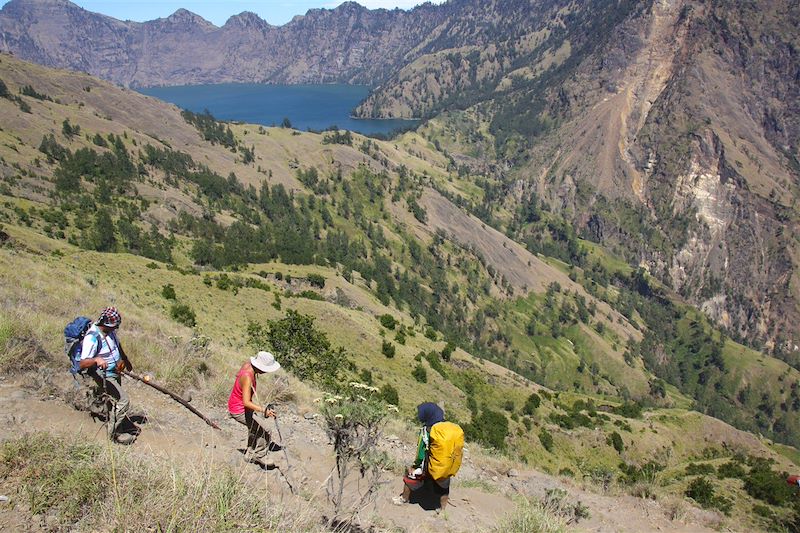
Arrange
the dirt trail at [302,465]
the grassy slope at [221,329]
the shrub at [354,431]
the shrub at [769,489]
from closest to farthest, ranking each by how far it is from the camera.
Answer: the dirt trail at [302,465] → the shrub at [354,431] → the grassy slope at [221,329] → the shrub at [769,489]

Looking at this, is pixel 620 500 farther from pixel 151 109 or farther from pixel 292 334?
pixel 151 109

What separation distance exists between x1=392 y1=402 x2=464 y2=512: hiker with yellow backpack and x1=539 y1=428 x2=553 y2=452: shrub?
109 ft

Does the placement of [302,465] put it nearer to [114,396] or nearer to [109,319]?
[114,396]

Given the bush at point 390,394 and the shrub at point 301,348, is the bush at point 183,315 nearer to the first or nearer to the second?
the shrub at point 301,348

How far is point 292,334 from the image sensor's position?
31.9 meters

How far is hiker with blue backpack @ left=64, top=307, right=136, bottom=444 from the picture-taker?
32.0ft

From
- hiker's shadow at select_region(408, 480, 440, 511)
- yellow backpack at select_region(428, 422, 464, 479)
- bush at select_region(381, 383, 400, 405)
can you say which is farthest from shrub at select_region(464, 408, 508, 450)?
yellow backpack at select_region(428, 422, 464, 479)

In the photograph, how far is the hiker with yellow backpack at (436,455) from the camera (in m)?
10.5

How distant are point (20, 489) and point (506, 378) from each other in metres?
53.7

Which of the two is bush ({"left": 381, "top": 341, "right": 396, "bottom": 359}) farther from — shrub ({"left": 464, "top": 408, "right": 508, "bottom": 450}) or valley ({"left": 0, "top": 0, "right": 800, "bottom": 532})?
shrub ({"left": 464, "top": 408, "right": 508, "bottom": 450})

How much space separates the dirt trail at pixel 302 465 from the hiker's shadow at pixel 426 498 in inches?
4.7

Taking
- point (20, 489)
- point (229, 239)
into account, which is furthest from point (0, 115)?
point (20, 489)

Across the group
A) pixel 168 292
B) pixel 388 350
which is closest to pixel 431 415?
pixel 168 292

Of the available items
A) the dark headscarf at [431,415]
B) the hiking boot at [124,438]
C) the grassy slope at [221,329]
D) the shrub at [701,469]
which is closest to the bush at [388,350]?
the grassy slope at [221,329]
